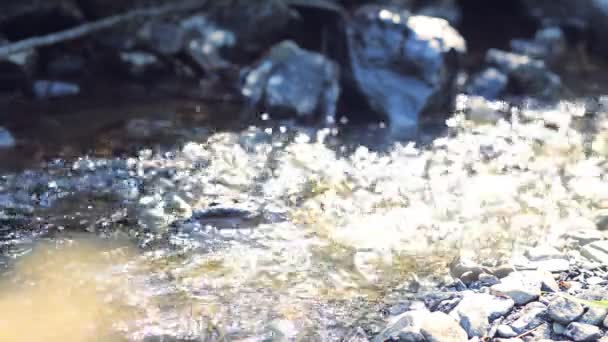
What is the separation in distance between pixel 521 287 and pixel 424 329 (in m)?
0.76

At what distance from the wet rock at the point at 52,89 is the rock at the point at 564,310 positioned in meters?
6.67

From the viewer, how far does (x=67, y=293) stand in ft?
14.4

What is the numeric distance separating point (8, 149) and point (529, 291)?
522cm

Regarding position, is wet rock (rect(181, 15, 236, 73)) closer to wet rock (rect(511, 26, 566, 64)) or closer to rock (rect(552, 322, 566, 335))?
wet rock (rect(511, 26, 566, 64))

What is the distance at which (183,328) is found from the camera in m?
4.06

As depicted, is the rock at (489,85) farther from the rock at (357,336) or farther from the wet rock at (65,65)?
the rock at (357,336)

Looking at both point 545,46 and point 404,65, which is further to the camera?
point 545,46

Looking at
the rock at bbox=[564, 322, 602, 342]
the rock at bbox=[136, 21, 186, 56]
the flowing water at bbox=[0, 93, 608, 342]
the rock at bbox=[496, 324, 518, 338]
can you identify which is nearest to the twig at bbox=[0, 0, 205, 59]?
the rock at bbox=[136, 21, 186, 56]

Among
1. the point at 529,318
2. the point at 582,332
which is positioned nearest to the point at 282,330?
the point at 529,318

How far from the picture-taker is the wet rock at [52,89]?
834 cm

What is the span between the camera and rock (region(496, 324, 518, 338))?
372 cm

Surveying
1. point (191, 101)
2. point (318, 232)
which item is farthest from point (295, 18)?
point (318, 232)

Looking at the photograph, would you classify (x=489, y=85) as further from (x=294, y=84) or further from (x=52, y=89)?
(x=52, y=89)

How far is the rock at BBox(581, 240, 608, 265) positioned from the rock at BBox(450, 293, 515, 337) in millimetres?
934
